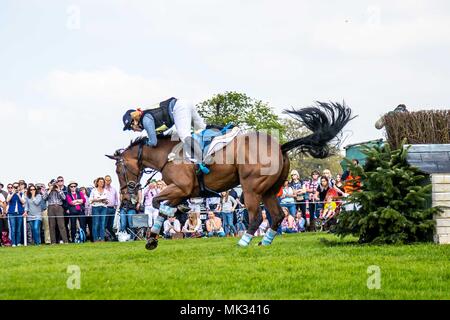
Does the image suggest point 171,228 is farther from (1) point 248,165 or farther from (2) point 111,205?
(1) point 248,165

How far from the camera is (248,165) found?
14.5 meters

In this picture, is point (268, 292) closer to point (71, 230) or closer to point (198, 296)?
point (198, 296)

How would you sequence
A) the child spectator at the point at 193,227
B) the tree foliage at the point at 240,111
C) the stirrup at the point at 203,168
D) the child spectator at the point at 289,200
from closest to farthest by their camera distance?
1. the stirrup at the point at 203,168
2. the child spectator at the point at 193,227
3. the child spectator at the point at 289,200
4. the tree foliage at the point at 240,111

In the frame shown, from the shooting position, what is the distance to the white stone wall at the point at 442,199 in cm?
1323

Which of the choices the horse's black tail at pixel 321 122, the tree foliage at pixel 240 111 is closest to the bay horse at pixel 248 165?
the horse's black tail at pixel 321 122

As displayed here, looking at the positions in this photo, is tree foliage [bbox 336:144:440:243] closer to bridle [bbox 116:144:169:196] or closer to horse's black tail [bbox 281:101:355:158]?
horse's black tail [bbox 281:101:355:158]

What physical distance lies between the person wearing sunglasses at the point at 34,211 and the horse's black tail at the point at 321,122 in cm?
996

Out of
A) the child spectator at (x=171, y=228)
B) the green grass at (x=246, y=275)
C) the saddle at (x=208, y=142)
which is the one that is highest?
the saddle at (x=208, y=142)

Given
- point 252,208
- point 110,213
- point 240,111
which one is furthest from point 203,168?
point 240,111

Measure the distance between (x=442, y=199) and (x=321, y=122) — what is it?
288 cm

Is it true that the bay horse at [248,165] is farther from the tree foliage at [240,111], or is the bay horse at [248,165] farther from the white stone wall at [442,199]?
the tree foliage at [240,111]
